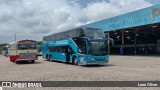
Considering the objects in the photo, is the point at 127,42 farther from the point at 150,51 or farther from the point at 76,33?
the point at 76,33

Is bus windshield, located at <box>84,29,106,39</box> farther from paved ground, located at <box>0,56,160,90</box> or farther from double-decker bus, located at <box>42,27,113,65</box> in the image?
paved ground, located at <box>0,56,160,90</box>

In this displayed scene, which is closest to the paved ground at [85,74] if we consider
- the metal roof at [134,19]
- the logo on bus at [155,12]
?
the logo on bus at [155,12]

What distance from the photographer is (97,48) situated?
62.1 ft

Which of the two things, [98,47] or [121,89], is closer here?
[121,89]

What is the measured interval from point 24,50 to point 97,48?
29.7ft

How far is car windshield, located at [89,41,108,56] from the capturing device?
18750 mm

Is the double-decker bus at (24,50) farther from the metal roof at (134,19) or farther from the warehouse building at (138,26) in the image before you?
the metal roof at (134,19)

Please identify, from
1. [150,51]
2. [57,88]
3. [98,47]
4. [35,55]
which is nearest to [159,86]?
[57,88]

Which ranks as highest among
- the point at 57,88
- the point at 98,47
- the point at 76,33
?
the point at 76,33

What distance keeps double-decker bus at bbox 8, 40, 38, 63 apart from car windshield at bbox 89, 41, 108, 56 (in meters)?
8.46

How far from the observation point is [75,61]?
68.8 feet

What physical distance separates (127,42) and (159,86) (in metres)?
57.4

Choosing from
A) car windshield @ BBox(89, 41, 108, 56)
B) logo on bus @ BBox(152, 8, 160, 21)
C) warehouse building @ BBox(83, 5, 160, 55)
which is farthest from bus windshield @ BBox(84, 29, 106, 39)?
logo on bus @ BBox(152, 8, 160, 21)

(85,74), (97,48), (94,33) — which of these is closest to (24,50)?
(94,33)
